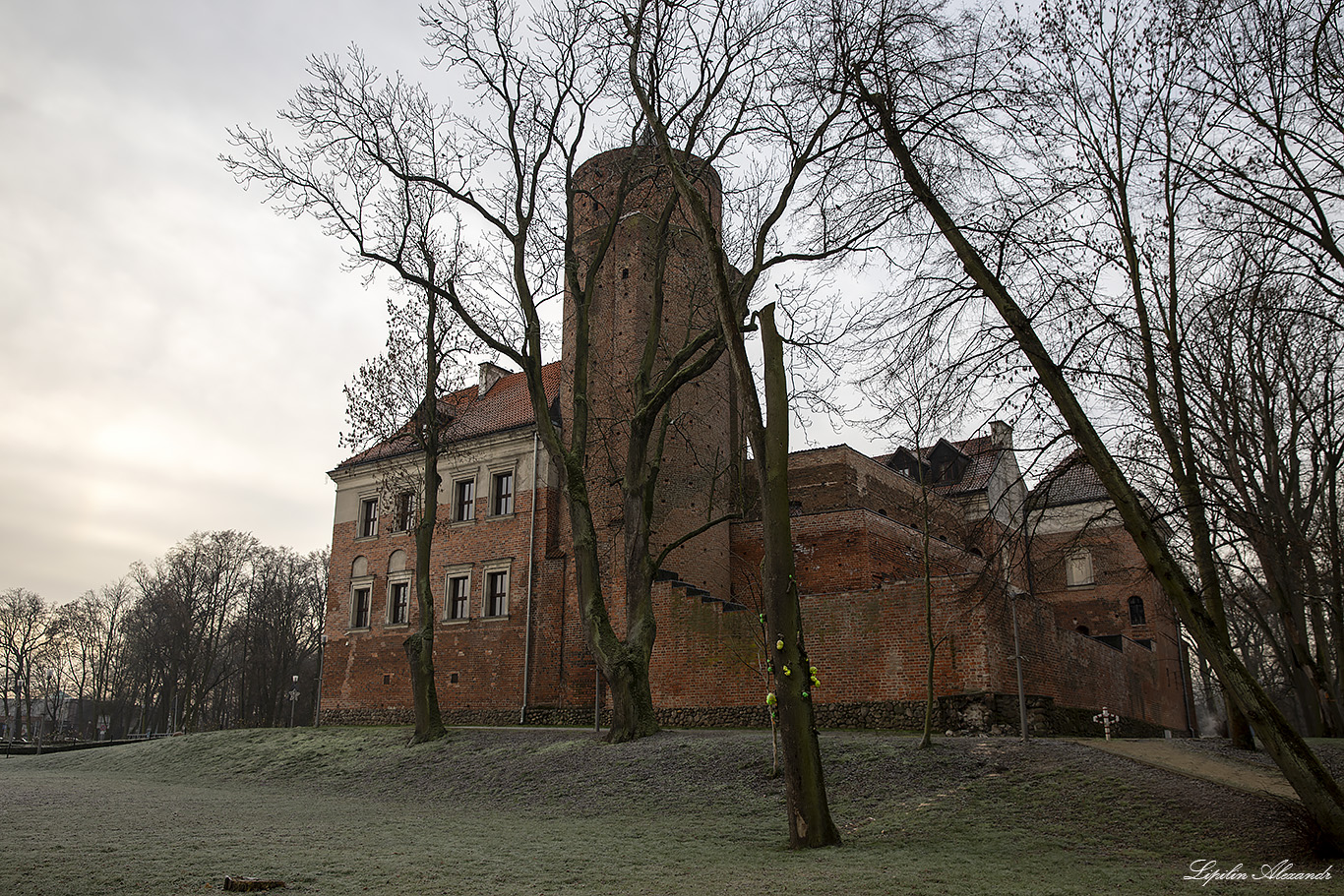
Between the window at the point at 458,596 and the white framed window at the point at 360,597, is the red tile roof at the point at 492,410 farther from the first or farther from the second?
the window at the point at 458,596

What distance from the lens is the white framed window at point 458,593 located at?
28.4 meters

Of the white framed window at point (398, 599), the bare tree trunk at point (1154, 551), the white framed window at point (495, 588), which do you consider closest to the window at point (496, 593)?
the white framed window at point (495, 588)

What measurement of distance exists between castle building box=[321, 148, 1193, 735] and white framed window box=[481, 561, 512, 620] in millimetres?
71

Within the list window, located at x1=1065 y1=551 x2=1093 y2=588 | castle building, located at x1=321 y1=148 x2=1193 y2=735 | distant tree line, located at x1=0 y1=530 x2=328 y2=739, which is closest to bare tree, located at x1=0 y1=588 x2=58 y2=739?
distant tree line, located at x1=0 y1=530 x2=328 y2=739

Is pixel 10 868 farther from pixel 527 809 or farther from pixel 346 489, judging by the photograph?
pixel 346 489

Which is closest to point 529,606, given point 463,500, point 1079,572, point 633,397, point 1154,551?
point 463,500

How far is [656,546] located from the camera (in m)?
24.6

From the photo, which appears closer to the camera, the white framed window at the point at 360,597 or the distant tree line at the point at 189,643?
the white framed window at the point at 360,597

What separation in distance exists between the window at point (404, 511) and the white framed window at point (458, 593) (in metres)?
2.21

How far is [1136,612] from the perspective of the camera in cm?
3516

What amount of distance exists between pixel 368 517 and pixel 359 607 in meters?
3.17

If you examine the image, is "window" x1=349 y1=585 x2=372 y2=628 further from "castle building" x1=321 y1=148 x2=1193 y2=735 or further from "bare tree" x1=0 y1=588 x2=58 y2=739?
"bare tree" x1=0 y1=588 x2=58 y2=739

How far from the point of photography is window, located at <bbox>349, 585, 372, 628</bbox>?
102 feet

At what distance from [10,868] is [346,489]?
27.4 meters
